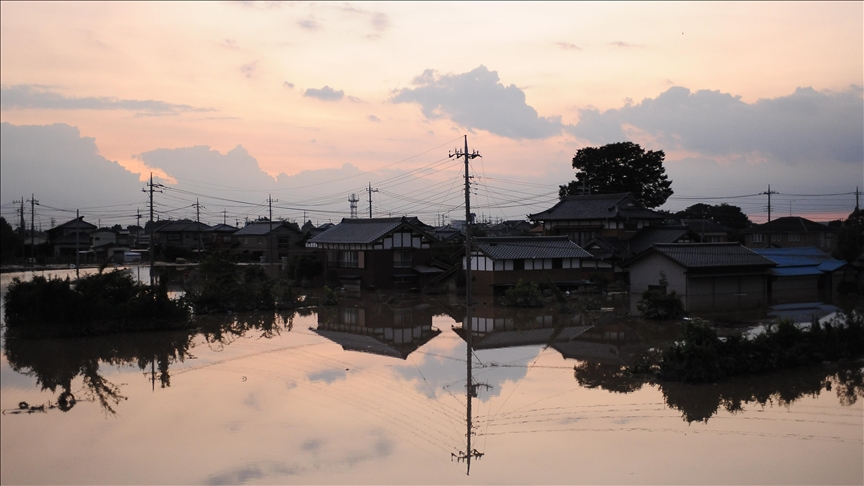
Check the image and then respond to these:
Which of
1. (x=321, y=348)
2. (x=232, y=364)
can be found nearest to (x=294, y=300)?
(x=321, y=348)

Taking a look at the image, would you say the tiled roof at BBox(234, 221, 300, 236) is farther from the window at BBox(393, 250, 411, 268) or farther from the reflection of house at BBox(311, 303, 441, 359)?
the reflection of house at BBox(311, 303, 441, 359)

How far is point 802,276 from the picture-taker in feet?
87.2

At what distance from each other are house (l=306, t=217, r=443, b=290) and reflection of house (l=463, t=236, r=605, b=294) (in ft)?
13.0

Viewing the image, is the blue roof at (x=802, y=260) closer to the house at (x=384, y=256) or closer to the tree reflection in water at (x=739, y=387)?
the tree reflection in water at (x=739, y=387)

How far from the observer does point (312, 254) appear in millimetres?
34812

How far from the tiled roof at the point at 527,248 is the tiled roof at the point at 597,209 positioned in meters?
4.65

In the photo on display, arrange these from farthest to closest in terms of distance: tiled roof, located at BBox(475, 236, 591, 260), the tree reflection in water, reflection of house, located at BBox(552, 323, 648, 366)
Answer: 1. tiled roof, located at BBox(475, 236, 591, 260)
2. reflection of house, located at BBox(552, 323, 648, 366)
3. the tree reflection in water

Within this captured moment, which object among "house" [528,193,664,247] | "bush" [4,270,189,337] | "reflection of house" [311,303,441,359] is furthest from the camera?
"house" [528,193,664,247]

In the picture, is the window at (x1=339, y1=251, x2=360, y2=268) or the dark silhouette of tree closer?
the dark silhouette of tree

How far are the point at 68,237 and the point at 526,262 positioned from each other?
1837 inches

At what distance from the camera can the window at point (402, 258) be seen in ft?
103

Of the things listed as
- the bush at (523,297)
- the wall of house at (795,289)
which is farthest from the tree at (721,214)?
the bush at (523,297)

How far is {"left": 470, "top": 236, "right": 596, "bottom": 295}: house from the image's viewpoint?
2711 centimetres

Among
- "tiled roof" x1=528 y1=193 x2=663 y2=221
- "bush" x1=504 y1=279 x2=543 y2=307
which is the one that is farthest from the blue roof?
"bush" x1=504 y1=279 x2=543 y2=307
